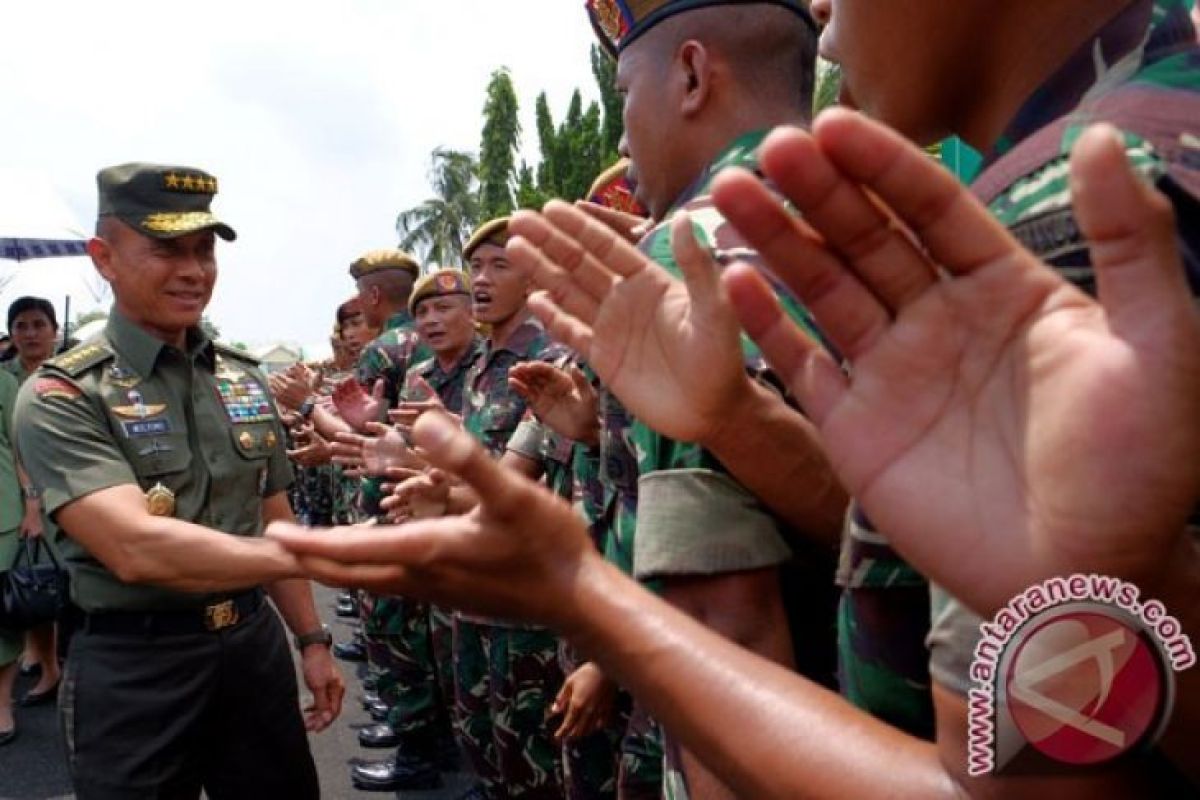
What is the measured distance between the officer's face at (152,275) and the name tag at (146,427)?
290 millimetres

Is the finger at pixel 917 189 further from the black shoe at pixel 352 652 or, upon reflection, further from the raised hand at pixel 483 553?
the black shoe at pixel 352 652

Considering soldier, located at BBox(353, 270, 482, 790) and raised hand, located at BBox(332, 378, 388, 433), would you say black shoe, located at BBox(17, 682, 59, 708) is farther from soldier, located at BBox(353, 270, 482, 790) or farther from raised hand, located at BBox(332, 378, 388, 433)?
raised hand, located at BBox(332, 378, 388, 433)

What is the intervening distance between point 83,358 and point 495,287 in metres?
2.22

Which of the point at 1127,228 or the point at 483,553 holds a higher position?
the point at 1127,228

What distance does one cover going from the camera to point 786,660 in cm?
138

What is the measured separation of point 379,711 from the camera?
551cm

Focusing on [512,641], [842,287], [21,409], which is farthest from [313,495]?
[842,287]

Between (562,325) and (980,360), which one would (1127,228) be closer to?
(980,360)

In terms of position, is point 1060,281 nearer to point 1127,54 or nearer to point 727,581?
point 1127,54

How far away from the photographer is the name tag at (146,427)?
248 cm

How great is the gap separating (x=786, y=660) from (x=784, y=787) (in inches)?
22.3

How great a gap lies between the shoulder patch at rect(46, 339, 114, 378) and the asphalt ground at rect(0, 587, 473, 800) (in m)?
2.69

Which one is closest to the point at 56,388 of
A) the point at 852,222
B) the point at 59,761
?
the point at 852,222

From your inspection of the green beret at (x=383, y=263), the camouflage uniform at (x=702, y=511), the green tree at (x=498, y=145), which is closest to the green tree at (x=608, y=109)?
the green tree at (x=498, y=145)
